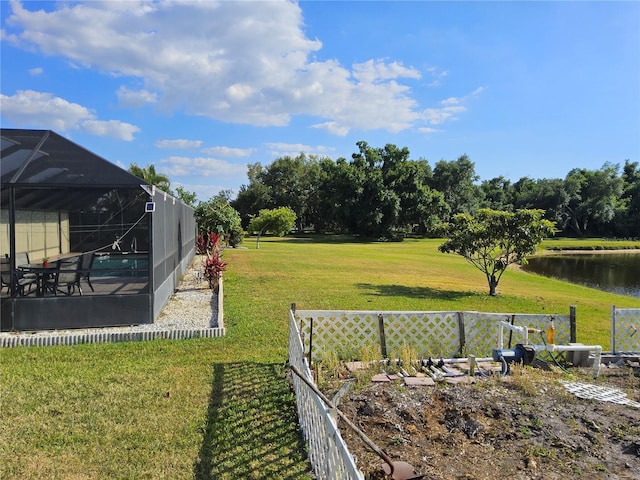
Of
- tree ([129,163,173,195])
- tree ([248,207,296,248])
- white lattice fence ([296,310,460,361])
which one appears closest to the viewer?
white lattice fence ([296,310,460,361])

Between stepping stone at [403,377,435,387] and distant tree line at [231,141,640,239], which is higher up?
distant tree line at [231,141,640,239]

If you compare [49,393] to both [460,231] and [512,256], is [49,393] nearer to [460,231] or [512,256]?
[460,231]

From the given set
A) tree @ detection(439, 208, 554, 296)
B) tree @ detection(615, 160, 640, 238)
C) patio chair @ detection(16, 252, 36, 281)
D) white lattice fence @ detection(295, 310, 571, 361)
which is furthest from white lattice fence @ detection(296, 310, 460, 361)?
tree @ detection(615, 160, 640, 238)

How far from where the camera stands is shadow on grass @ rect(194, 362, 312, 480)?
3441 mm

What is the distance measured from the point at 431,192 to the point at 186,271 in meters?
37.7

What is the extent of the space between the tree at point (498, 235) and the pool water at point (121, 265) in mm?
8897

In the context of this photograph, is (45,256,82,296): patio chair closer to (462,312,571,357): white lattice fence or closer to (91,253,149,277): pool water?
(91,253,149,277): pool water

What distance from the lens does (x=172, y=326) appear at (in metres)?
7.80

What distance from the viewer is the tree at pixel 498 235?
39.5 ft

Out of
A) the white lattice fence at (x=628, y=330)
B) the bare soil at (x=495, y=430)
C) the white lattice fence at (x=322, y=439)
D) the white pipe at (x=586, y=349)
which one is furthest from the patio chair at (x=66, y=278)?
the white lattice fence at (x=628, y=330)

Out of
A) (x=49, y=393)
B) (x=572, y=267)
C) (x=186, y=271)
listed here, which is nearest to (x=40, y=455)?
(x=49, y=393)

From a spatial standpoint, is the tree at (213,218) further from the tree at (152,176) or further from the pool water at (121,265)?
the pool water at (121,265)

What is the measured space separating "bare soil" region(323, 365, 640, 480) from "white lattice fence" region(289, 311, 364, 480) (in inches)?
13.5

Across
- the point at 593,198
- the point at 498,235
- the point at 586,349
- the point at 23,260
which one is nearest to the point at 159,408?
the point at 23,260
